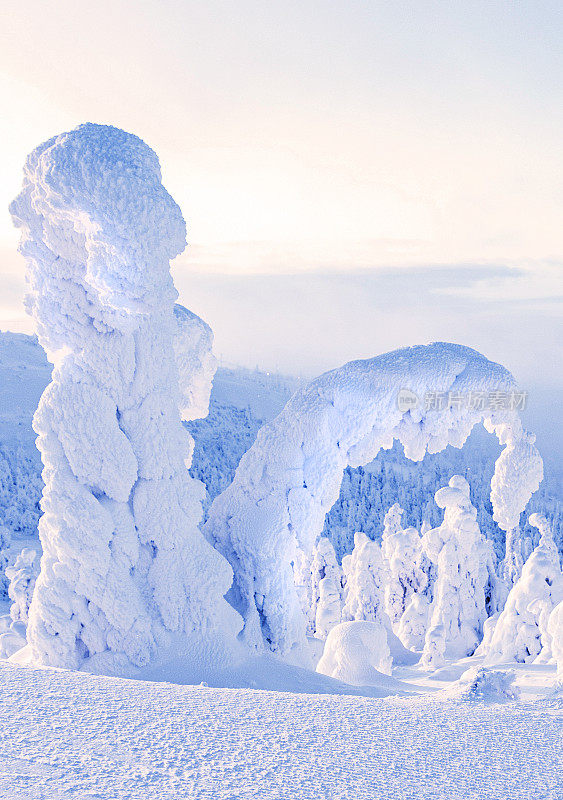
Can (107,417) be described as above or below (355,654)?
above

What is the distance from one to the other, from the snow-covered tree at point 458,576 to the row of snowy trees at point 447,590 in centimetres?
3

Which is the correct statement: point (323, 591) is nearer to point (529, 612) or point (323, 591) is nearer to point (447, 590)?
point (447, 590)

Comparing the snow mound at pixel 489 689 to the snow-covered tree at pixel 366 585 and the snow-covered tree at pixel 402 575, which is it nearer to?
the snow-covered tree at pixel 366 585

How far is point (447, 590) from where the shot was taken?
73.9 ft

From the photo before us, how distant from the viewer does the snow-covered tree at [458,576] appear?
22453 mm

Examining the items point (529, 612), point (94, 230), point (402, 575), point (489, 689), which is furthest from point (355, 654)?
point (402, 575)

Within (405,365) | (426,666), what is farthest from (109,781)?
(426,666)

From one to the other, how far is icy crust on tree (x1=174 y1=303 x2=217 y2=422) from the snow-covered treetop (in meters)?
1.83

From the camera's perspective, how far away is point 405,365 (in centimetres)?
796

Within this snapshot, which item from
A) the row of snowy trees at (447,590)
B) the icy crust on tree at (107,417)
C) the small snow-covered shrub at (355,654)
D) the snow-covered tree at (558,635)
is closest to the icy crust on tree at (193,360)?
the icy crust on tree at (107,417)

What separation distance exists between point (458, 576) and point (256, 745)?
20.5m

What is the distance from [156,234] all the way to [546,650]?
14.0 meters

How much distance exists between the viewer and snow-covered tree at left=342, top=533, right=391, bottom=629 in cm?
2515

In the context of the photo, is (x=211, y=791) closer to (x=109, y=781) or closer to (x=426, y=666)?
(x=109, y=781)
